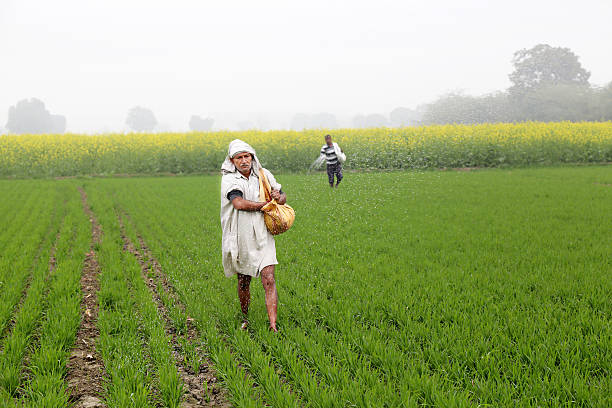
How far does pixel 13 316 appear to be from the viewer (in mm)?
4668

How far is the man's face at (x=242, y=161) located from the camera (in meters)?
3.99

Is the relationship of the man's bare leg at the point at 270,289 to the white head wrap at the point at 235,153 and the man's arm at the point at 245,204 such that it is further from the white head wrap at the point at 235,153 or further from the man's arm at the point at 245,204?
the white head wrap at the point at 235,153

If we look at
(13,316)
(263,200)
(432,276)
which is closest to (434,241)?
(432,276)

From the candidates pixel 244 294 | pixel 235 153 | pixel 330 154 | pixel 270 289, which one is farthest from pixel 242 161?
pixel 330 154

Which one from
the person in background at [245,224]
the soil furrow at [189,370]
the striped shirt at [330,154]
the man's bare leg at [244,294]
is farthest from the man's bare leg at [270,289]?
the striped shirt at [330,154]

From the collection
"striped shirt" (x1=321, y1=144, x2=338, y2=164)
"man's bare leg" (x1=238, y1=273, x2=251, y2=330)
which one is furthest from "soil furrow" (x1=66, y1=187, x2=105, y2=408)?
"striped shirt" (x1=321, y1=144, x2=338, y2=164)

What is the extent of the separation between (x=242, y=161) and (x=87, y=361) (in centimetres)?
224

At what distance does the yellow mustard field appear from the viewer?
75.5ft

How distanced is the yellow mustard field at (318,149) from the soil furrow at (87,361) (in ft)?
64.3

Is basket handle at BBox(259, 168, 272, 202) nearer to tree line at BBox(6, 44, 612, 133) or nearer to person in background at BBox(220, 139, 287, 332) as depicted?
person in background at BBox(220, 139, 287, 332)

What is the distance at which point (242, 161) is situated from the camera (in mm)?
3994

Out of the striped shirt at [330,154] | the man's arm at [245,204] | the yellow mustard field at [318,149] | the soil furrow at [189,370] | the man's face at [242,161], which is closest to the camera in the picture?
the soil furrow at [189,370]

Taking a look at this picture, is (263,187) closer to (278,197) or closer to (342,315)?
(278,197)

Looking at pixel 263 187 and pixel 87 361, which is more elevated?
pixel 263 187
